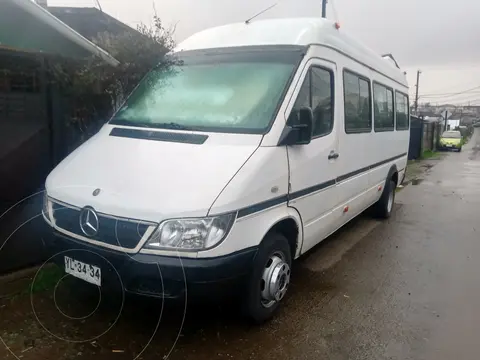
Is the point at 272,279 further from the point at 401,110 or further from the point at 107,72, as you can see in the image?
the point at 401,110

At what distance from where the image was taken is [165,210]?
Result: 2.94m

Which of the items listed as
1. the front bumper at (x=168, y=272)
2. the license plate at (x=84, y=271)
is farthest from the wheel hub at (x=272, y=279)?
the license plate at (x=84, y=271)

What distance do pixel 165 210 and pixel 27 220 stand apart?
Result: 7.50 ft

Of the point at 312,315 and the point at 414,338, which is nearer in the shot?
the point at 414,338

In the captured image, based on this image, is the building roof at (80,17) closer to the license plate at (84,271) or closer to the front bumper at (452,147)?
the license plate at (84,271)

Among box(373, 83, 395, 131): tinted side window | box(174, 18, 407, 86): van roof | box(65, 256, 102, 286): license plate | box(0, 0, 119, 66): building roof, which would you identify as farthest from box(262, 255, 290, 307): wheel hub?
box(373, 83, 395, 131): tinted side window

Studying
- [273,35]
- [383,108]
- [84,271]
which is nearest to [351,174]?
[273,35]

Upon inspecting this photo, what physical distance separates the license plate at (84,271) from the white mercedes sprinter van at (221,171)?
0.01m

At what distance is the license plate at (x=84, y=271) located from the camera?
3.16 metres

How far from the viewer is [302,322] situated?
3844 mm

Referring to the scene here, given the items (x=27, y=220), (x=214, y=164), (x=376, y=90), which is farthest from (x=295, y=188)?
(x=376, y=90)

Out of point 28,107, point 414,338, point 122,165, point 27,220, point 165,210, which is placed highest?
point 28,107

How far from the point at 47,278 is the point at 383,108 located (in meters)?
5.45

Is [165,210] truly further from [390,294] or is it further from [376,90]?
[376,90]
